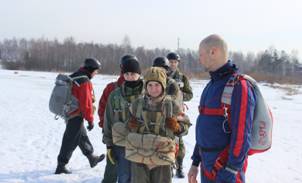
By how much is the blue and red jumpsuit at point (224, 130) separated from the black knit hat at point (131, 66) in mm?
1432

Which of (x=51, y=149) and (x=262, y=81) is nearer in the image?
(x=51, y=149)

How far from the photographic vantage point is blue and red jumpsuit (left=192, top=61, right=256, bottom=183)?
279 centimetres

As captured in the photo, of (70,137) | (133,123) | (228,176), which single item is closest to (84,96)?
(70,137)

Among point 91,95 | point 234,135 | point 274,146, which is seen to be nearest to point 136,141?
point 234,135

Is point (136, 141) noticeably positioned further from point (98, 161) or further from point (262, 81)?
point (262, 81)

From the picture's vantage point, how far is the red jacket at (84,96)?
575 centimetres

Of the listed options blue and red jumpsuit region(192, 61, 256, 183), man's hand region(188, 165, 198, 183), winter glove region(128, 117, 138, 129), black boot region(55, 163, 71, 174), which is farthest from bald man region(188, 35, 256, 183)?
black boot region(55, 163, 71, 174)

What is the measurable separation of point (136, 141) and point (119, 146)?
31.9 inches

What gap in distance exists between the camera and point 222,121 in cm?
296

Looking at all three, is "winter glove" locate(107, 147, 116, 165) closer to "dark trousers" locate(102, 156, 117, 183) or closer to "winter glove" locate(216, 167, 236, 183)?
"dark trousers" locate(102, 156, 117, 183)

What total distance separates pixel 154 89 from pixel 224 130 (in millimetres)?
1058

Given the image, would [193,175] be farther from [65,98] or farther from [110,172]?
[65,98]

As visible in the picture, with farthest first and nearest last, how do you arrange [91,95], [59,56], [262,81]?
1. [59,56]
2. [262,81]
3. [91,95]

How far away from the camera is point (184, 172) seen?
6.25 m
